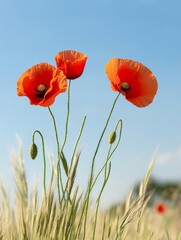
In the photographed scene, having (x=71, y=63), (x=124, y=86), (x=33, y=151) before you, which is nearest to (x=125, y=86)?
(x=124, y=86)

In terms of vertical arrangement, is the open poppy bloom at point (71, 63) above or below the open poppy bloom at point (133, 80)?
above

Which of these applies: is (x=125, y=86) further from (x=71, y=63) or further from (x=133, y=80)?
(x=71, y=63)

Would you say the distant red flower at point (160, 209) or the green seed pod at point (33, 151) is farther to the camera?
the distant red flower at point (160, 209)

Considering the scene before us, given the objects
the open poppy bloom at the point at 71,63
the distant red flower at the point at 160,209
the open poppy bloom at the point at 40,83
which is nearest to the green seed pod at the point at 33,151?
the open poppy bloom at the point at 40,83

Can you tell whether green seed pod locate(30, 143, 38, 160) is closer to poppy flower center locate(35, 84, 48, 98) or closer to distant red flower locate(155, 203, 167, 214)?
poppy flower center locate(35, 84, 48, 98)

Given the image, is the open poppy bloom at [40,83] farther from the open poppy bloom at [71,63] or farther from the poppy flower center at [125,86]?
the poppy flower center at [125,86]

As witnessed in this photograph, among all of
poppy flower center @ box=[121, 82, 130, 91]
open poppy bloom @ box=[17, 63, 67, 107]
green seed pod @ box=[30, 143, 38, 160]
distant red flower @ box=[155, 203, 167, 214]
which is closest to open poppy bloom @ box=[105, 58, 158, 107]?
poppy flower center @ box=[121, 82, 130, 91]

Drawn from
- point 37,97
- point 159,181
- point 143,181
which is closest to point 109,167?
point 143,181
